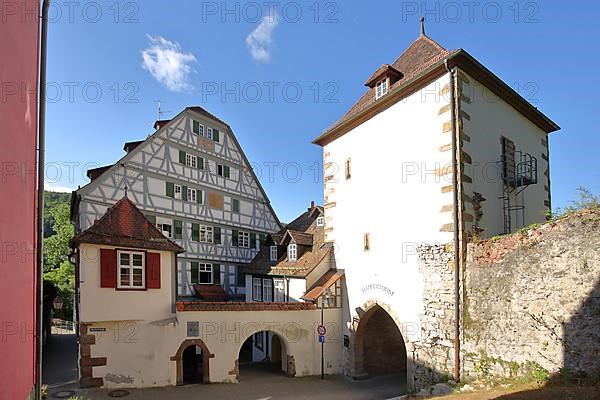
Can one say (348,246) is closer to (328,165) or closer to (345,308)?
(345,308)

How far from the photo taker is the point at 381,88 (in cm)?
1375

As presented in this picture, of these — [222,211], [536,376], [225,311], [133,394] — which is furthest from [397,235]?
[222,211]

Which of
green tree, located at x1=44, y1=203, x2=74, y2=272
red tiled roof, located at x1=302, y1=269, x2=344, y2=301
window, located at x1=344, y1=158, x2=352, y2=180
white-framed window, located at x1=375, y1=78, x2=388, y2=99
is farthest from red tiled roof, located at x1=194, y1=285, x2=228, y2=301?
green tree, located at x1=44, y1=203, x2=74, y2=272

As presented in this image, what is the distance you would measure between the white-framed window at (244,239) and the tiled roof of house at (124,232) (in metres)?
10.2

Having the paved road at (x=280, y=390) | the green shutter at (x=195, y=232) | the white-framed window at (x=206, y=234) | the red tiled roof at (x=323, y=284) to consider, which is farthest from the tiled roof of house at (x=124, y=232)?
the white-framed window at (x=206, y=234)

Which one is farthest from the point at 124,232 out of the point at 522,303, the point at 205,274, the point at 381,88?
the point at 522,303

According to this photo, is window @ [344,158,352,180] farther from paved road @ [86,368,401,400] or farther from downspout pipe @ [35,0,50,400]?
downspout pipe @ [35,0,50,400]

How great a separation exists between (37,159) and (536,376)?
35.6 ft

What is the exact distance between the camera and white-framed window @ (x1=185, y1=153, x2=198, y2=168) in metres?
20.9

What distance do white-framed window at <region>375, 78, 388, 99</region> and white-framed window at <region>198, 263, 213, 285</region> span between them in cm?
1284

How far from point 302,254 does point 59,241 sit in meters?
22.6

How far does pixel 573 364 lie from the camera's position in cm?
806

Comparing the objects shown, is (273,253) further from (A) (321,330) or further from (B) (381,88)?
(B) (381,88)

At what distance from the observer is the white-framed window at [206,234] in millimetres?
21312
